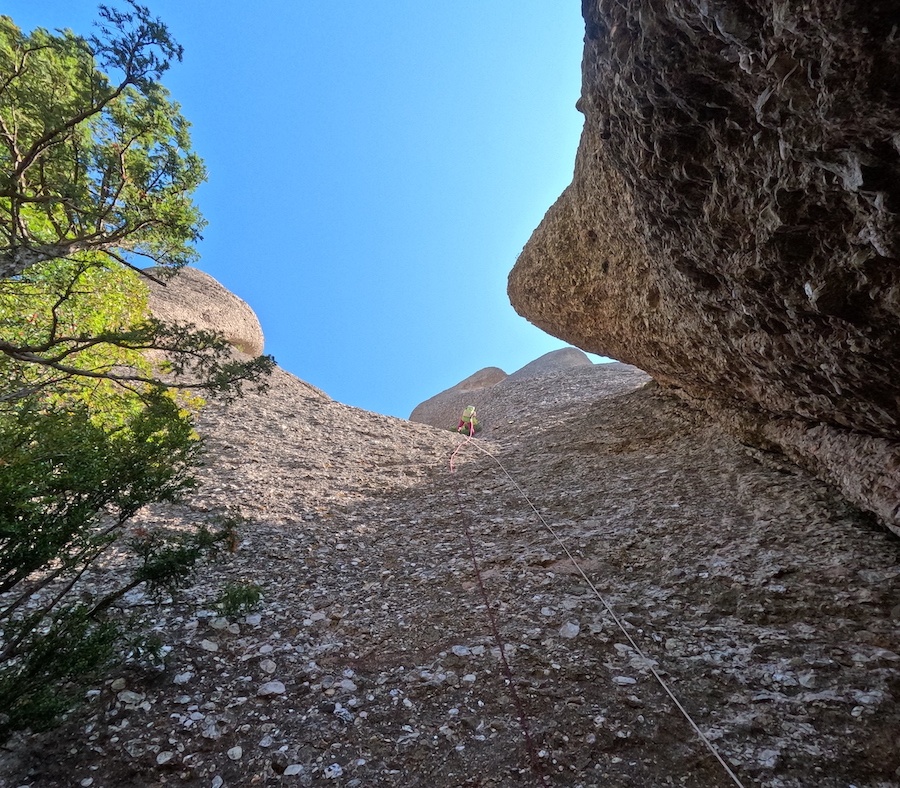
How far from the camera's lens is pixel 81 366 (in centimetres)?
885

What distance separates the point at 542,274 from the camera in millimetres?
12938

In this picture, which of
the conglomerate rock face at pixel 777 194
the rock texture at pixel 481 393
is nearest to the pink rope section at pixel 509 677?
the conglomerate rock face at pixel 777 194

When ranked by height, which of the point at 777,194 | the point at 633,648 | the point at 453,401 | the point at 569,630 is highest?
the point at 453,401

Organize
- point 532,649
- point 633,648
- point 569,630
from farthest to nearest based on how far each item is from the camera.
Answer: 1. point 569,630
2. point 532,649
3. point 633,648

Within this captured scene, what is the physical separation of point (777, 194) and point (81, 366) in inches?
431

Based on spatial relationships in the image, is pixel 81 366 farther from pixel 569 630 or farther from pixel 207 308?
pixel 207 308

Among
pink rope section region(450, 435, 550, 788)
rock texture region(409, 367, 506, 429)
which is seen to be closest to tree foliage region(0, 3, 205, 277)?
pink rope section region(450, 435, 550, 788)

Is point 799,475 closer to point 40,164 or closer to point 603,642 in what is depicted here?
point 603,642

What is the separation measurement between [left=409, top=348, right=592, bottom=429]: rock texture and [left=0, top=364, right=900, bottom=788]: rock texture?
36.3 feet

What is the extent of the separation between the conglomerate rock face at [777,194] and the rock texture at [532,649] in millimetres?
1575

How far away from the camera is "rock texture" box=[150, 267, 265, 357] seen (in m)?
22.4

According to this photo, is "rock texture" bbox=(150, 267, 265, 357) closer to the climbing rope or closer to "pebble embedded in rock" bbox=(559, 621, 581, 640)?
the climbing rope

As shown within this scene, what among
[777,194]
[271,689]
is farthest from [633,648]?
[777,194]

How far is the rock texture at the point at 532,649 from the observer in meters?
3.62
